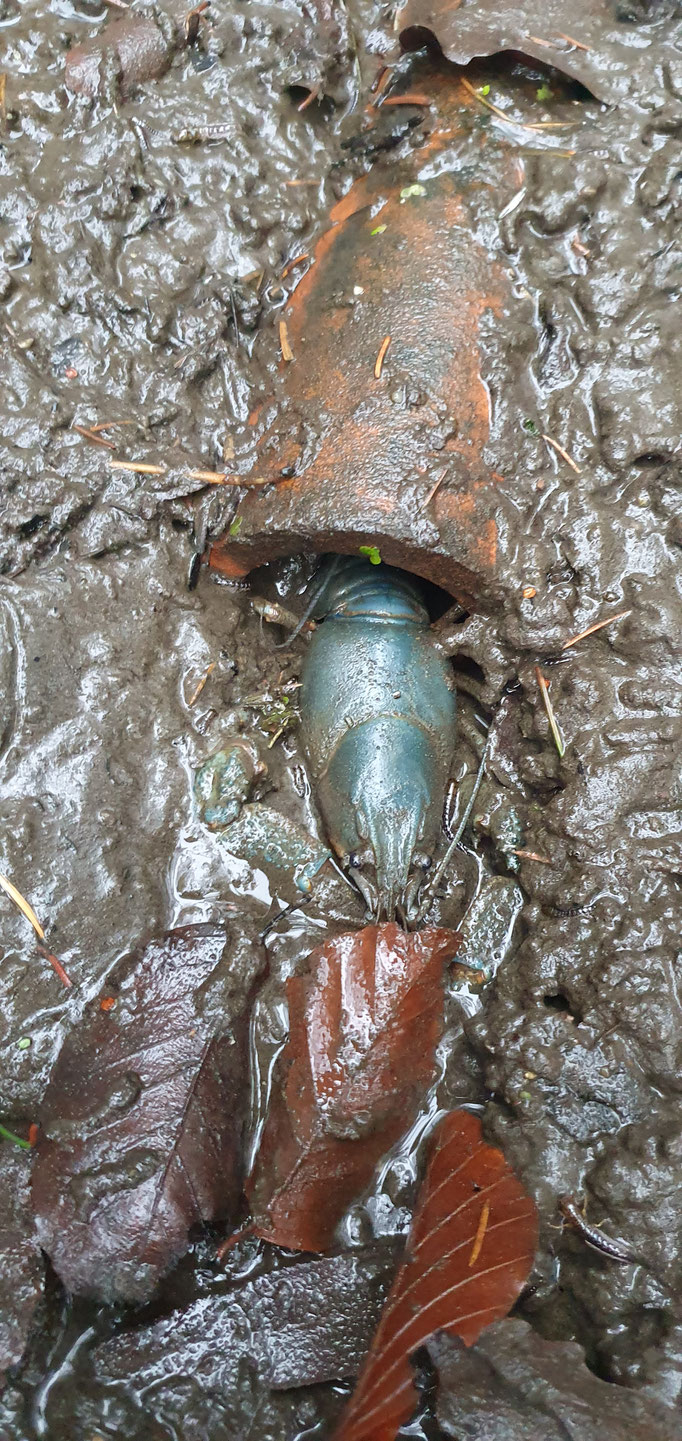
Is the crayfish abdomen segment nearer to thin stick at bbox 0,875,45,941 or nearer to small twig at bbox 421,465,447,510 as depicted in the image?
small twig at bbox 421,465,447,510

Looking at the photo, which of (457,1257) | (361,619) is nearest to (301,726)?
(361,619)

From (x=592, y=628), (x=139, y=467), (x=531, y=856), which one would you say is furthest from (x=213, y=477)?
(x=531, y=856)

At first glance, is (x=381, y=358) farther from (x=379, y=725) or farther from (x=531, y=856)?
(x=531, y=856)

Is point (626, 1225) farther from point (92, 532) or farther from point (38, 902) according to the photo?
point (92, 532)

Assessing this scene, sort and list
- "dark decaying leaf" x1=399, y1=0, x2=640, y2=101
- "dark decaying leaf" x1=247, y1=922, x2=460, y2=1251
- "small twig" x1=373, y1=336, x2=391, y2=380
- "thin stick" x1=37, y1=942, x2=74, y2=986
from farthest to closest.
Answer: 1. "dark decaying leaf" x1=399, y1=0, x2=640, y2=101
2. "small twig" x1=373, y1=336, x2=391, y2=380
3. "thin stick" x1=37, y1=942, x2=74, y2=986
4. "dark decaying leaf" x1=247, y1=922, x2=460, y2=1251

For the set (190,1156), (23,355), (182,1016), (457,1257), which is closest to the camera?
(457,1257)

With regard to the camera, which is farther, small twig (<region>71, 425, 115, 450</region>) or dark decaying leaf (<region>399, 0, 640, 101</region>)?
small twig (<region>71, 425, 115, 450</region>)

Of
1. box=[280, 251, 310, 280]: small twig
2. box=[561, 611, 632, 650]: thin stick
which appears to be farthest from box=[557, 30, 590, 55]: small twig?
box=[561, 611, 632, 650]: thin stick

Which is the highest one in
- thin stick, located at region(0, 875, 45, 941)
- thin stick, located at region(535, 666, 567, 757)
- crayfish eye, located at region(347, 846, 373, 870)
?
thin stick, located at region(535, 666, 567, 757)
